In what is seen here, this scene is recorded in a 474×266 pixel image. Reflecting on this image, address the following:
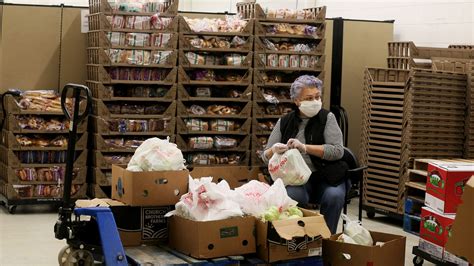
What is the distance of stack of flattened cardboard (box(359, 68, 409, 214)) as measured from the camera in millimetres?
8008

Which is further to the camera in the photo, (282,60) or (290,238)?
(282,60)

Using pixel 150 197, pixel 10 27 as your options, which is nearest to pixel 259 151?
pixel 10 27

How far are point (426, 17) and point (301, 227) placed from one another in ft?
16.4

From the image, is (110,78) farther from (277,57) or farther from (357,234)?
(357,234)

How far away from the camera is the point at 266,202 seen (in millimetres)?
5066

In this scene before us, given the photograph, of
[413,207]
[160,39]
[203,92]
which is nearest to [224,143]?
[203,92]

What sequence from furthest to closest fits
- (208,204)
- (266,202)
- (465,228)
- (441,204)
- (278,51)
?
(278,51), (441,204), (266,202), (208,204), (465,228)

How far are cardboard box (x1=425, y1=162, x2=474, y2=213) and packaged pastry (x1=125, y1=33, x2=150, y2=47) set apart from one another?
10.8 ft

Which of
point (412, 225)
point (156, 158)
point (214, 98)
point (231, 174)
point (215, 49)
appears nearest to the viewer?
point (156, 158)

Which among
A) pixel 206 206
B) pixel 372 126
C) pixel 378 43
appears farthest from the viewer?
pixel 378 43

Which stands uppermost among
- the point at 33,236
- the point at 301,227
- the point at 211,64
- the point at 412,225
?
the point at 211,64

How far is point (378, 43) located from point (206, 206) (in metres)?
5.58

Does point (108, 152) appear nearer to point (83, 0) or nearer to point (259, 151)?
point (259, 151)

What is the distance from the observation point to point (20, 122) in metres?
7.83
